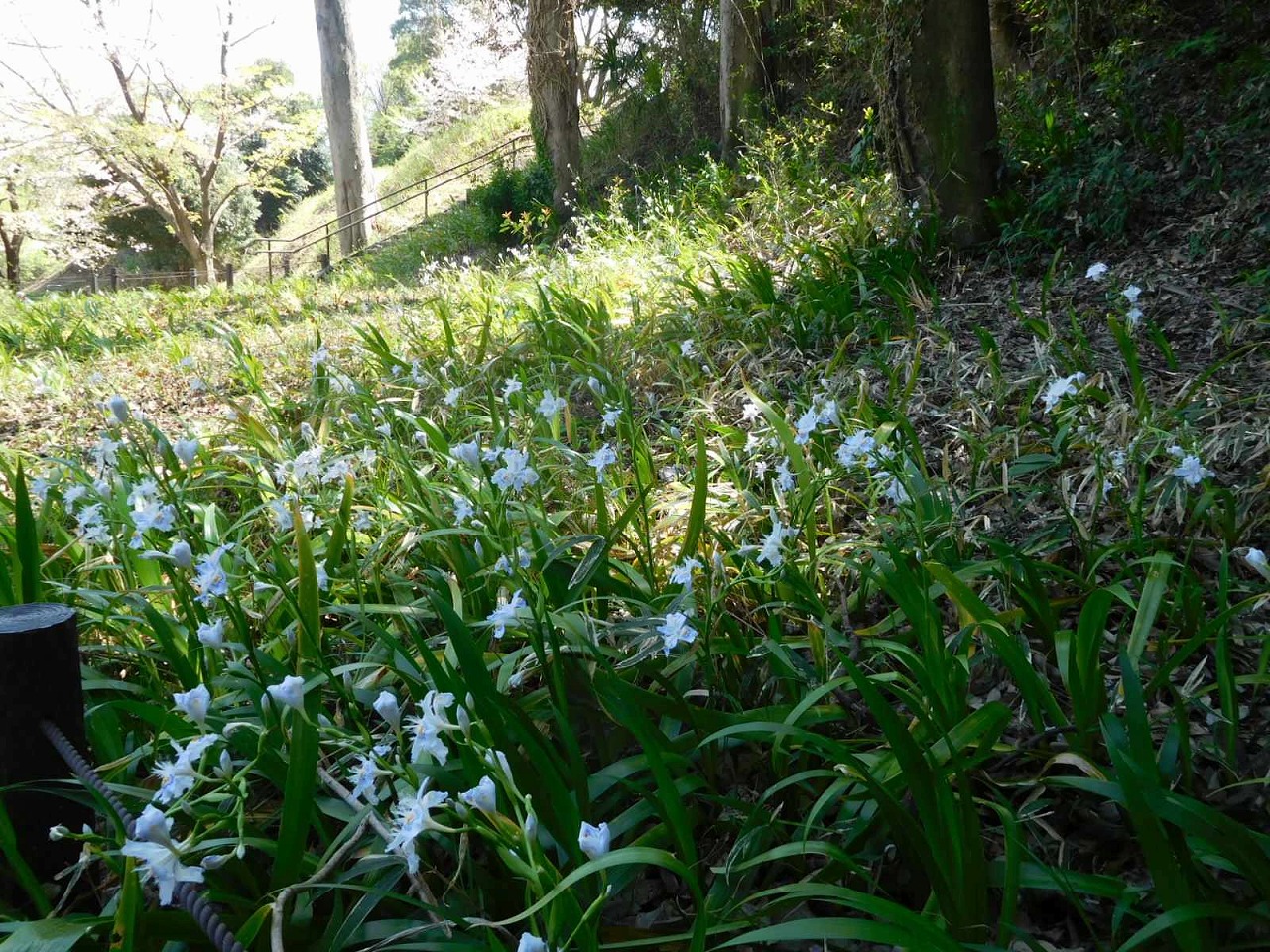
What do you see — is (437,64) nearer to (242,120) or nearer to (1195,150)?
(242,120)

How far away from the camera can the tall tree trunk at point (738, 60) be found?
7.77 meters

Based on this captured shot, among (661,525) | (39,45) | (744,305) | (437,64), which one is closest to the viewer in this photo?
(661,525)

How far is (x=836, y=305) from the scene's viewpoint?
→ 3688 millimetres

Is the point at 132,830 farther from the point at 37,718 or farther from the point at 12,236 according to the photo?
the point at 12,236

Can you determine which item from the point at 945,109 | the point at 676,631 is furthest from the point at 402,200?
the point at 676,631

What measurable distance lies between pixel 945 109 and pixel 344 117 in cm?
1321

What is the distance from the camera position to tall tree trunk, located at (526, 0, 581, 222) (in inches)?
364

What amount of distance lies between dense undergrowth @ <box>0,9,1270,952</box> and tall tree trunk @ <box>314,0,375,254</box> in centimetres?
1303

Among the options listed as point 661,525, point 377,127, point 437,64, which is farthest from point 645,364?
point 377,127

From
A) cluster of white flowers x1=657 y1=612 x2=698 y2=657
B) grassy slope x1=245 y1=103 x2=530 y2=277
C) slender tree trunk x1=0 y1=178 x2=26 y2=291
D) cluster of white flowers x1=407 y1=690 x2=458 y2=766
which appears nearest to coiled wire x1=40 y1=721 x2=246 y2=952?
cluster of white flowers x1=407 y1=690 x2=458 y2=766

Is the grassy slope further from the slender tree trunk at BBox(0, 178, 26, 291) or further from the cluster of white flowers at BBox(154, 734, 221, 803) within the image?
the cluster of white flowers at BBox(154, 734, 221, 803)

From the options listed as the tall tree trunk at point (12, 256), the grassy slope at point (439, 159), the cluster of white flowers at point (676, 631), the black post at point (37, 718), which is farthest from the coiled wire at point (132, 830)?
the tall tree trunk at point (12, 256)

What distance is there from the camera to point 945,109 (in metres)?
4.21

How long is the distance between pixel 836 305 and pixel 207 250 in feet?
56.1
